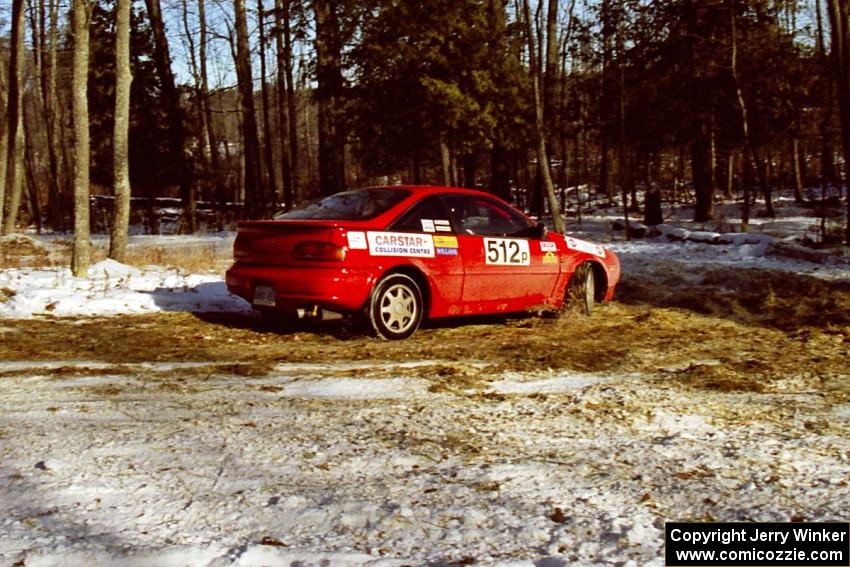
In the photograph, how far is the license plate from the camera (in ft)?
23.2

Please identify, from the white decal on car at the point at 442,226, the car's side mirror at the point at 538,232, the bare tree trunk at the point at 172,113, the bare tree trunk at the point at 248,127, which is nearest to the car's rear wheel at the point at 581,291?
the car's side mirror at the point at 538,232

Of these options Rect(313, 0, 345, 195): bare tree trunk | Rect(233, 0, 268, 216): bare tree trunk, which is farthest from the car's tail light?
Rect(233, 0, 268, 216): bare tree trunk

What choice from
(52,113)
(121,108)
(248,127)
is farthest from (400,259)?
(52,113)

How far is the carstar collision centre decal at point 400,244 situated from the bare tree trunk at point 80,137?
546 cm

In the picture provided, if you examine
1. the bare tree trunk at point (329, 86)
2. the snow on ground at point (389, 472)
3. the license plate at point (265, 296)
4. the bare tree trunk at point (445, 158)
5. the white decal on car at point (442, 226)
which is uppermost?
the bare tree trunk at point (329, 86)

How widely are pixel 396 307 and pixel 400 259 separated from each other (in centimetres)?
45

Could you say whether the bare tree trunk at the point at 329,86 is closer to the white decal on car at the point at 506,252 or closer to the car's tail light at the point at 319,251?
the white decal on car at the point at 506,252

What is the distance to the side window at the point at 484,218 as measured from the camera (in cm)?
783

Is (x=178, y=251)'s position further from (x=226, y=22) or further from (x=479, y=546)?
(x=226, y=22)

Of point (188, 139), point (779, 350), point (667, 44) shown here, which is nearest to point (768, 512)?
point (779, 350)

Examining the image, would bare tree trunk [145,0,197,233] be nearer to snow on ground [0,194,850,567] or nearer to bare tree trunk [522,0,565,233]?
bare tree trunk [522,0,565,233]

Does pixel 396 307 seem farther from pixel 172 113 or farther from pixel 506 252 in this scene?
pixel 172 113

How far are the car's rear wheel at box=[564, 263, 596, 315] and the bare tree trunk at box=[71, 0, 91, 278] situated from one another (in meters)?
6.57

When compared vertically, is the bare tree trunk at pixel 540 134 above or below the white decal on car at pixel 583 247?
above
